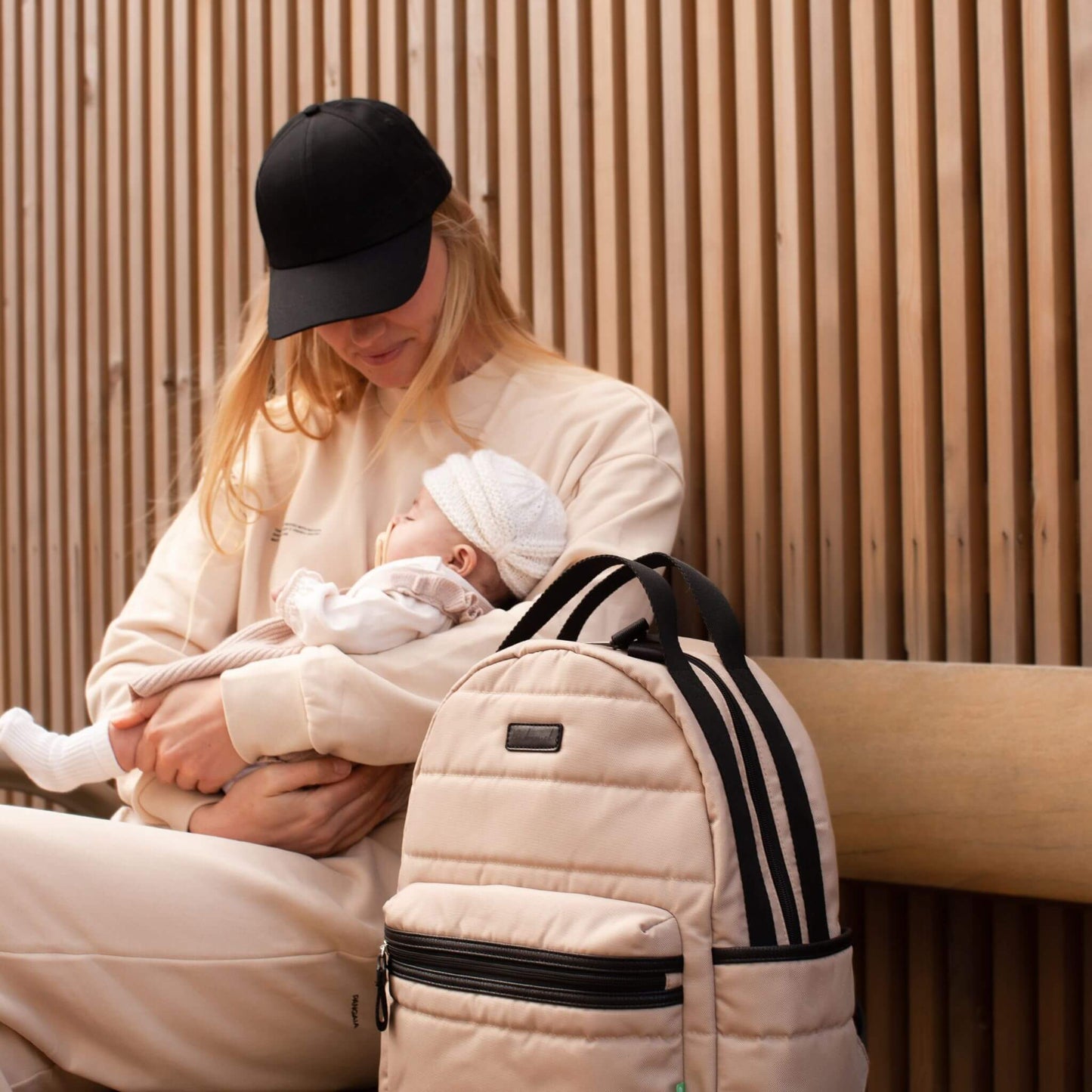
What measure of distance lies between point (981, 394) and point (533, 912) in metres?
0.96

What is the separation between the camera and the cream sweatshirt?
4.42 ft

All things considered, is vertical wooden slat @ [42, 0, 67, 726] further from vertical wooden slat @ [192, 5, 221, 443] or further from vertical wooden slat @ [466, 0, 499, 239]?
vertical wooden slat @ [466, 0, 499, 239]

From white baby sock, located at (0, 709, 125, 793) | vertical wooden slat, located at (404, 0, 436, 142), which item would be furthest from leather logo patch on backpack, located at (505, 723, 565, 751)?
vertical wooden slat, located at (404, 0, 436, 142)

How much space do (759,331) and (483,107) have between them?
661mm

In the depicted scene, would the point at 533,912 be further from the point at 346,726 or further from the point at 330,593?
the point at 330,593

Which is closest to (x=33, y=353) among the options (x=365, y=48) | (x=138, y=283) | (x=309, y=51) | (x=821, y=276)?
(x=138, y=283)

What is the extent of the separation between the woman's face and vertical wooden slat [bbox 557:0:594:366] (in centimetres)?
33

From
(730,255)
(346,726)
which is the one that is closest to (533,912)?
(346,726)

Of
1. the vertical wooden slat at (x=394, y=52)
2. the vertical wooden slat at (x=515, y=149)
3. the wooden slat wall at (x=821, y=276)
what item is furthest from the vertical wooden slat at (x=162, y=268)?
the vertical wooden slat at (x=515, y=149)

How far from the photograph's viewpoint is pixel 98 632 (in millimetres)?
2525

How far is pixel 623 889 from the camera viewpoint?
1.05 metres

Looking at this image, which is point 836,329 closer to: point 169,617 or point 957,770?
point 957,770

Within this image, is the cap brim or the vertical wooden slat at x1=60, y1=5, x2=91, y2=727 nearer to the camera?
the cap brim

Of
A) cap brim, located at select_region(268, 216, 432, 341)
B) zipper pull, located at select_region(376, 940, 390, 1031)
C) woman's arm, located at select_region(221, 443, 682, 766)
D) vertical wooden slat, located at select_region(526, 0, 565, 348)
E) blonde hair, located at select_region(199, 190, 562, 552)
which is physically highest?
vertical wooden slat, located at select_region(526, 0, 565, 348)
